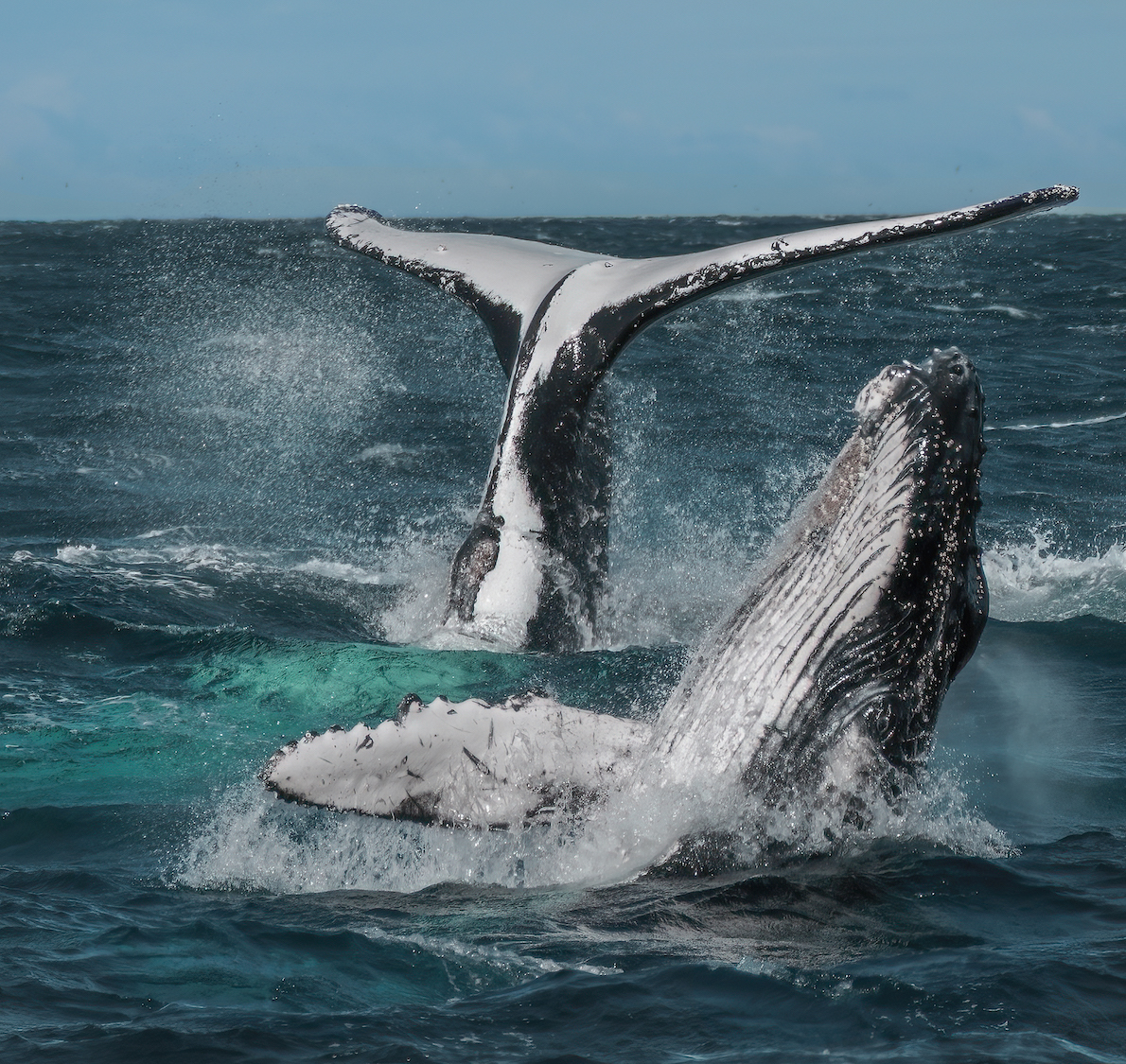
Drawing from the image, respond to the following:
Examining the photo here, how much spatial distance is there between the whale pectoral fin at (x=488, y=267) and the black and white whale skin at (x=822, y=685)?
4845 millimetres

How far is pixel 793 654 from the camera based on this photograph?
7496 millimetres

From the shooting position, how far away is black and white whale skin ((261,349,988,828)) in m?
7.32

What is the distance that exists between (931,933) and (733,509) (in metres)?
12.0

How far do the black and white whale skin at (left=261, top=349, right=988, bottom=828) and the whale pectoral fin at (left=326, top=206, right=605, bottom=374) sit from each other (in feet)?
15.9

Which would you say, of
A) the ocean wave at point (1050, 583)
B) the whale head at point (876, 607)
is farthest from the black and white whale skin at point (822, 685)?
the ocean wave at point (1050, 583)

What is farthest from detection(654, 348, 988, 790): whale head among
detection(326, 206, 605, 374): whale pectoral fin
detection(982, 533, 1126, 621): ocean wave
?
detection(982, 533, 1126, 621): ocean wave

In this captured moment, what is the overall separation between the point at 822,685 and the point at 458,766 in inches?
81.0

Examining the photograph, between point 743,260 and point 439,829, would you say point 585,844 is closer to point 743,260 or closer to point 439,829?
point 439,829

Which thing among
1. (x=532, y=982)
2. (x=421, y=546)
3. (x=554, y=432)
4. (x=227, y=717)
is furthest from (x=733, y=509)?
(x=532, y=982)

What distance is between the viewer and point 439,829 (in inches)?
296

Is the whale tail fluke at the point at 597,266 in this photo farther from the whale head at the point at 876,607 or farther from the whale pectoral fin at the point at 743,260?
the whale head at the point at 876,607

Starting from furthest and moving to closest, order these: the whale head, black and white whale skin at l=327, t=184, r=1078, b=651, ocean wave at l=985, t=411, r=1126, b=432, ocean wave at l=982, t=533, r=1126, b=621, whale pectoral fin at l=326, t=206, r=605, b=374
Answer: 1. ocean wave at l=985, t=411, r=1126, b=432
2. ocean wave at l=982, t=533, r=1126, b=621
3. whale pectoral fin at l=326, t=206, r=605, b=374
4. black and white whale skin at l=327, t=184, r=1078, b=651
5. the whale head

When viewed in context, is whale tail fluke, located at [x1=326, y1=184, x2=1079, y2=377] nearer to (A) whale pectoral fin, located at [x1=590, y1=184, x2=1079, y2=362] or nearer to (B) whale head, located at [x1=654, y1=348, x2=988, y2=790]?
(A) whale pectoral fin, located at [x1=590, y1=184, x2=1079, y2=362]

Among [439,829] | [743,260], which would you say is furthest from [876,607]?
[743,260]
